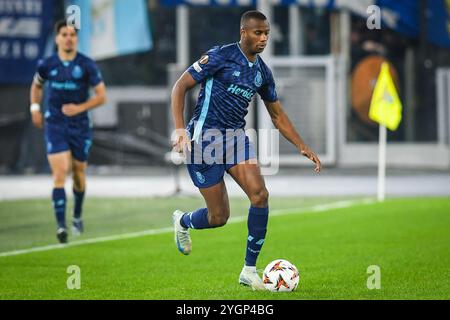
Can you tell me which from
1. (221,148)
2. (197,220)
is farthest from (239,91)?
(197,220)

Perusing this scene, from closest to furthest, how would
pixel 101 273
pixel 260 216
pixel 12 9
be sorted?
1. pixel 260 216
2. pixel 101 273
3. pixel 12 9

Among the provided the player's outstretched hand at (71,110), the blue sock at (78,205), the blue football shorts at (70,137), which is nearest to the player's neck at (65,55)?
the player's outstretched hand at (71,110)

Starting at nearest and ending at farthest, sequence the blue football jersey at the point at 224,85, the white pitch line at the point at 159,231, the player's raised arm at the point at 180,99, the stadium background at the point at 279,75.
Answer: the player's raised arm at the point at 180,99 → the blue football jersey at the point at 224,85 → the white pitch line at the point at 159,231 → the stadium background at the point at 279,75

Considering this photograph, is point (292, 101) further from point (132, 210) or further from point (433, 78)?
point (132, 210)

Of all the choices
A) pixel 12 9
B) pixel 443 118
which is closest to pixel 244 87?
pixel 12 9

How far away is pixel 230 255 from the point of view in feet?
41.4

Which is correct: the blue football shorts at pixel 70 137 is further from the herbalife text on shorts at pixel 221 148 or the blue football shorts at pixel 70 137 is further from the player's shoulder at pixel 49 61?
the herbalife text on shorts at pixel 221 148

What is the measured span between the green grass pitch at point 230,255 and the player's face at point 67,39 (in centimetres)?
237

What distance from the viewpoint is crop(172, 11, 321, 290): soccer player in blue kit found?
9.84 meters

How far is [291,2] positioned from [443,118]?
4.68m

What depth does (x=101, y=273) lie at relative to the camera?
437 inches

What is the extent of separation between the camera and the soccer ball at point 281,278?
9.55m

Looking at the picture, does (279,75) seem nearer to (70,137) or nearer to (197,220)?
(70,137)

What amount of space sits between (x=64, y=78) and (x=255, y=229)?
5547 millimetres
